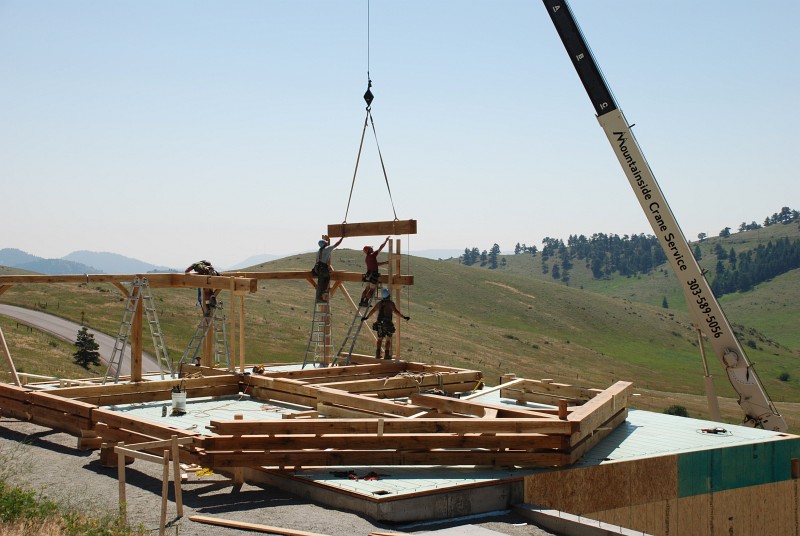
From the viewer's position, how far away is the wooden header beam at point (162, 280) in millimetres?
19000

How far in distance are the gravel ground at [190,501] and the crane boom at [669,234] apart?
1060 centimetres

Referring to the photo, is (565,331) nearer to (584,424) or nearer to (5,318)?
(5,318)

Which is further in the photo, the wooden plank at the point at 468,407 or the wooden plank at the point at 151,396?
the wooden plank at the point at 151,396

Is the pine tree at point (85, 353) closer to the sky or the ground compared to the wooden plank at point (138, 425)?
closer to the ground

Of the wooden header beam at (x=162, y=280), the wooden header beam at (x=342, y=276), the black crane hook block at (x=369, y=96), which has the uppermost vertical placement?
the black crane hook block at (x=369, y=96)

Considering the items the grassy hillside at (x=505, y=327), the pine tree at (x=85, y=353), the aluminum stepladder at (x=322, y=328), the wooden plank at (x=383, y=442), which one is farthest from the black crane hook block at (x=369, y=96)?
the pine tree at (x=85, y=353)

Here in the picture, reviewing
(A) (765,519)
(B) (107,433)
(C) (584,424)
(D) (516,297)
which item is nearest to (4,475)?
(B) (107,433)

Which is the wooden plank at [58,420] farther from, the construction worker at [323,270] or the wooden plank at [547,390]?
the wooden plank at [547,390]

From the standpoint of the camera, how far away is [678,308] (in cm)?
19188

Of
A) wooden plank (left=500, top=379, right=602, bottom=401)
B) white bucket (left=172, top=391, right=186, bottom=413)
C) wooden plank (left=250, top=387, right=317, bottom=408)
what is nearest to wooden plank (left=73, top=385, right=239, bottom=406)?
wooden plank (left=250, top=387, right=317, bottom=408)

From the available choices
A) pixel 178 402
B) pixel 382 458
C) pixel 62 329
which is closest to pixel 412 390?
pixel 178 402

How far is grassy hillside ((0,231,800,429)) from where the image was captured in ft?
227

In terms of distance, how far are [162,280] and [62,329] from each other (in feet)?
147

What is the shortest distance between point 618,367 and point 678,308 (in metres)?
107
